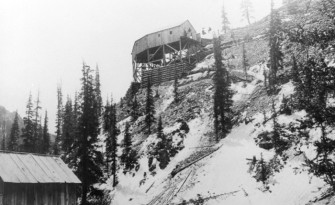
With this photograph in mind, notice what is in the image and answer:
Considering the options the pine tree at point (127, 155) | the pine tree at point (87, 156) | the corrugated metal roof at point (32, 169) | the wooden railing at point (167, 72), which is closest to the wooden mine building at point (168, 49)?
the wooden railing at point (167, 72)

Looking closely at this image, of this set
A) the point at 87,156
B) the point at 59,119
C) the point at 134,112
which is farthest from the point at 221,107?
the point at 59,119

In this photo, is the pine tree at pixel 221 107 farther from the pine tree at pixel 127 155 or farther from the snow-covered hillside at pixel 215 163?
the pine tree at pixel 127 155

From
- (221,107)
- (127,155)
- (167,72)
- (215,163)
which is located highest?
(167,72)

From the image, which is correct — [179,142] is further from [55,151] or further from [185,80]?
[55,151]

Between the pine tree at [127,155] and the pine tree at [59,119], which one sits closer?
the pine tree at [127,155]

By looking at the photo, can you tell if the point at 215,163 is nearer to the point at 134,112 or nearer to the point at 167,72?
the point at 134,112

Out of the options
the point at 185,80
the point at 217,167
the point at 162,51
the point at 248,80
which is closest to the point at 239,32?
the point at 162,51
